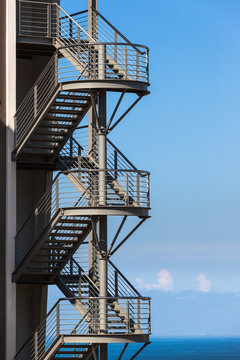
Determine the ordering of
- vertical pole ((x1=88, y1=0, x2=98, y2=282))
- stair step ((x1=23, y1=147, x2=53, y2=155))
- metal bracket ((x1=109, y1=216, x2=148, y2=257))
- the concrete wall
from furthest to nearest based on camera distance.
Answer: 1. the concrete wall
2. stair step ((x1=23, y1=147, x2=53, y2=155))
3. vertical pole ((x1=88, y1=0, x2=98, y2=282))
4. metal bracket ((x1=109, y1=216, x2=148, y2=257))

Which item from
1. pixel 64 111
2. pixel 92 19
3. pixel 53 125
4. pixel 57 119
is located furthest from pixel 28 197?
pixel 92 19

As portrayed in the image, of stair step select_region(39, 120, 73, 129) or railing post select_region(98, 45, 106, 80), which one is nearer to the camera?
railing post select_region(98, 45, 106, 80)

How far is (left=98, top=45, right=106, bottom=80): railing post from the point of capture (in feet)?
118

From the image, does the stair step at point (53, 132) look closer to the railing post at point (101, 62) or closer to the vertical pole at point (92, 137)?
the vertical pole at point (92, 137)

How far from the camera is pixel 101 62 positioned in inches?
1425

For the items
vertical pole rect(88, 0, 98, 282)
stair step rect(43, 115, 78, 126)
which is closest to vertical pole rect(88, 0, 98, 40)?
vertical pole rect(88, 0, 98, 282)

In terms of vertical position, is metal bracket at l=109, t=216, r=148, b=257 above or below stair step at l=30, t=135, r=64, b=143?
below

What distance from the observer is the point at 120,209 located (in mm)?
35469

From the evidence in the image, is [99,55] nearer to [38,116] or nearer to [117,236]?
[38,116]

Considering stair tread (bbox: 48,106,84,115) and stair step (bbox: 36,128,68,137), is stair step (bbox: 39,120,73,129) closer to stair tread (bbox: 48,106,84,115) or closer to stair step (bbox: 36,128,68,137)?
stair step (bbox: 36,128,68,137)

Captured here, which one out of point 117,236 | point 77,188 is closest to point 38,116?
point 77,188

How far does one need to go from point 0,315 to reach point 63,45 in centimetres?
984

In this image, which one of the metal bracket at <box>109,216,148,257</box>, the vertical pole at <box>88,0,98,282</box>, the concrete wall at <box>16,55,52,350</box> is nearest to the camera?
the metal bracket at <box>109,216,148,257</box>

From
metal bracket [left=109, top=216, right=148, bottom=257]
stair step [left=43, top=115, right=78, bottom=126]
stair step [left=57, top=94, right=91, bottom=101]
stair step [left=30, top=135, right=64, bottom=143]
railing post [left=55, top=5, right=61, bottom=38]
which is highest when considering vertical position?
railing post [left=55, top=5, right=61, bottom=38]
